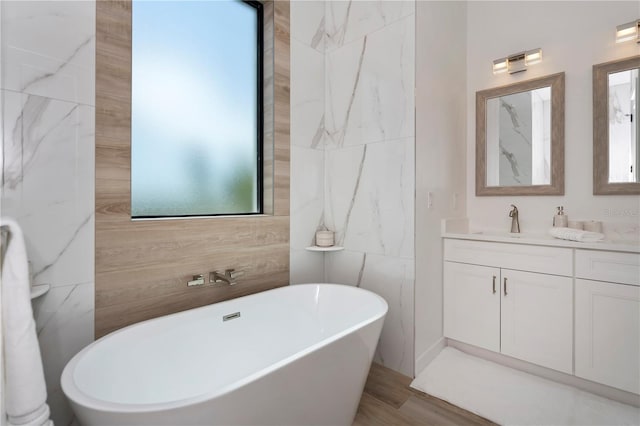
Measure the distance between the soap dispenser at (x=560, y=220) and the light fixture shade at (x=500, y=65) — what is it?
1.17m

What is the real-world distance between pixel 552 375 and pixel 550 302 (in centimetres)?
48

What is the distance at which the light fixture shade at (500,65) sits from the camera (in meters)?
2.46

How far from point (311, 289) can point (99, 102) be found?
60.1 inches

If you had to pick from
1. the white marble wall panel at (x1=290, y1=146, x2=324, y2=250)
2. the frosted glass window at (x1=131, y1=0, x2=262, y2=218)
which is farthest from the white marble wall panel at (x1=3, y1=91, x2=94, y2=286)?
the white marble wall panel at (x1=290, y1=146, x2=324, y2=250)

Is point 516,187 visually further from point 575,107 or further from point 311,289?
point 311,289

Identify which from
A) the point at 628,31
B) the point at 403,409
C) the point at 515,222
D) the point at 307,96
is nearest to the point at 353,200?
the point at 307,96

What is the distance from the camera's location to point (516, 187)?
2436 millimetres

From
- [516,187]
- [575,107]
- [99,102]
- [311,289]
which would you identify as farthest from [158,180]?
[575,107]

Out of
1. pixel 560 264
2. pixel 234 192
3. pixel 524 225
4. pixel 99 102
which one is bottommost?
pixel 560 264

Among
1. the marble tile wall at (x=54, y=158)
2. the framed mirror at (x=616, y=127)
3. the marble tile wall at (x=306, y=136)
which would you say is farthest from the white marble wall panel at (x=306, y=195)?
the framed mirror at (x=616, y=127)

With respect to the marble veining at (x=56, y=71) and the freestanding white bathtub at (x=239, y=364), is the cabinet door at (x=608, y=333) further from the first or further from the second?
the marble veining at (x=56, y=71)

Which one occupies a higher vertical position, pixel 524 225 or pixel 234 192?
pixel 234 192

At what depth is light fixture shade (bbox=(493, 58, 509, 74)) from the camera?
8.06ft

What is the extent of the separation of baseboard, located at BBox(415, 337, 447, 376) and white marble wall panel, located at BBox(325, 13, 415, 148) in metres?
1.53
